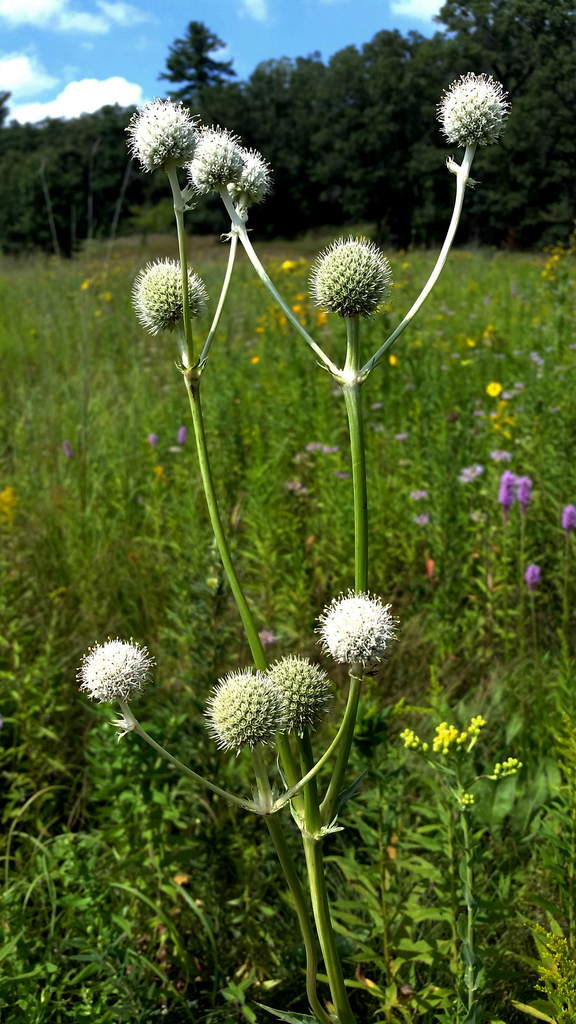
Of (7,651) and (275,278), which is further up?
(275,278)

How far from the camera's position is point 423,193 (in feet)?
20.1

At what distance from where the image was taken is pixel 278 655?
236cm

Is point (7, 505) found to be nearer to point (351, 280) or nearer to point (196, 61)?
point (351, 280)

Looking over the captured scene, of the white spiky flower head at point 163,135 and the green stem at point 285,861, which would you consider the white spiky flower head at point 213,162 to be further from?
the green stem at point 285,861

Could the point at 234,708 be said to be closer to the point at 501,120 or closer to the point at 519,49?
the point at 501,120

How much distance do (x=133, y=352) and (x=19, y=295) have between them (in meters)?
3.61

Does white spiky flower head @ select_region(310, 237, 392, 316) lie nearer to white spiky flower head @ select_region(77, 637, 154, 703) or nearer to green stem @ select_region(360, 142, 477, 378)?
green stem @ select_region(360, 142, 477, 378)

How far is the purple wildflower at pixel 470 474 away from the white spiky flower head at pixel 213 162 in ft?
6.49

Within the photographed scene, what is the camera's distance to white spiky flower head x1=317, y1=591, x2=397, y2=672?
33.0 inches

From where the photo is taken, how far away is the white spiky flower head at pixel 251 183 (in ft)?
3.60

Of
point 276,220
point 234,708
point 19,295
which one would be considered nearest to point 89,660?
point 234,708

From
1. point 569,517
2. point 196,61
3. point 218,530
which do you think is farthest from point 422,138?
point 196,61

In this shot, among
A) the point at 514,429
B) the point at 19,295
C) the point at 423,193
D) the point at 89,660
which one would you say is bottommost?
the point at 514,429

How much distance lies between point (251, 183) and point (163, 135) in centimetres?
17
